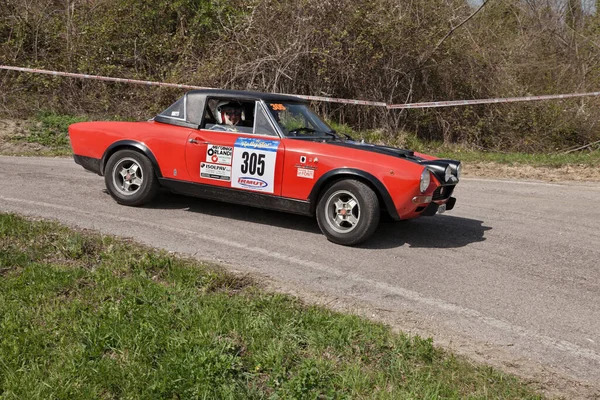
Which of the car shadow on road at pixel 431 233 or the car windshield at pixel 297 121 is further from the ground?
the car windshield at pixel 297 121

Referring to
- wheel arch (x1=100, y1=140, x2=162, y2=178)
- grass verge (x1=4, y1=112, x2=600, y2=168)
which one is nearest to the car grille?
wheel arch (x1=100, y1=140, x2=162, y2=178)

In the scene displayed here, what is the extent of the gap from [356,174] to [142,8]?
12.5 metres

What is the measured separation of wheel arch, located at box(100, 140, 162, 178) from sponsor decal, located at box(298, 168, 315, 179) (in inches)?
74.1

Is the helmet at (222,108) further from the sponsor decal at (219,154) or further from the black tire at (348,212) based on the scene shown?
the black tire at (348,212)

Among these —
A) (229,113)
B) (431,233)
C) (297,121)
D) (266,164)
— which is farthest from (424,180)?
(229,113)

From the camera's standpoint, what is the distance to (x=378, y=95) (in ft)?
51.9

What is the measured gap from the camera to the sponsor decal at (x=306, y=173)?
22.0 feet

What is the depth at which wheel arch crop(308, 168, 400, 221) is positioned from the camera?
21.0ft

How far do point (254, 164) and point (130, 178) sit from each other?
1819mm

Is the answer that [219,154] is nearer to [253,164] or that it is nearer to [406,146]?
[253,164]

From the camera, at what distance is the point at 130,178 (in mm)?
7828

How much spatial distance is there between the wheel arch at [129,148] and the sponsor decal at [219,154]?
75 centimetres

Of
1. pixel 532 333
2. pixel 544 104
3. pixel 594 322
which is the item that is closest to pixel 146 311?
pixel 532 333

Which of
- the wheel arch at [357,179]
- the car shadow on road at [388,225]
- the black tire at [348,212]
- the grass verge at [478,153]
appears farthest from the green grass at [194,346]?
the grass verge at [478,153]
